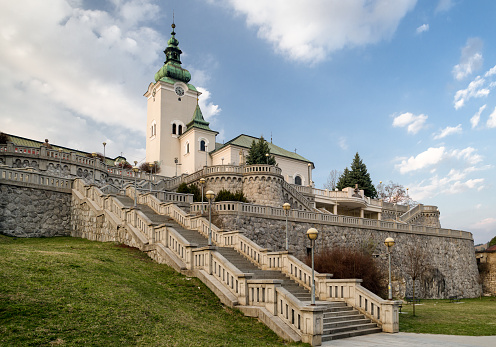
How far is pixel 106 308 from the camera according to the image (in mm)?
10586

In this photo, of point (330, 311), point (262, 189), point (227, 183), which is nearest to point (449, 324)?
point (330, 311)

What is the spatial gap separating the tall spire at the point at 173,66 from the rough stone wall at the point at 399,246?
43.0m

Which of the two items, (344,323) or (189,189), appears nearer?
(344,323)

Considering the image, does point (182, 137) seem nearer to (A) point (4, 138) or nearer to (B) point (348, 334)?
(A) point (4, 138)

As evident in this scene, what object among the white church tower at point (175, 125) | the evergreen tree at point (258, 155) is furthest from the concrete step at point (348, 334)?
the white church tower at point (175, 125)

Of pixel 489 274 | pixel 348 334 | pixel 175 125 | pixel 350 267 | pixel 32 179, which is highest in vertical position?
pixel 175 125

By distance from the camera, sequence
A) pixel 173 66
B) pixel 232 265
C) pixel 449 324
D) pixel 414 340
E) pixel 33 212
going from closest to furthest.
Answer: pixel 414 340 < pixel 232 265 < pixel 449 324 < pixel 33 212 < pixel 173 66

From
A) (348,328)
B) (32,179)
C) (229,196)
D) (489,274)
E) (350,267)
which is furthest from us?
(489,274)

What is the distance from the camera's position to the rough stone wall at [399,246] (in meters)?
30.0

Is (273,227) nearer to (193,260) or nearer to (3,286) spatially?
(193,260)

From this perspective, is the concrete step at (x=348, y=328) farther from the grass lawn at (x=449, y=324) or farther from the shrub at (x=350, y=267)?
the shrub at (x=350, y=267)

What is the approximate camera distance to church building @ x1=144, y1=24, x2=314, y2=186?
6153 cm

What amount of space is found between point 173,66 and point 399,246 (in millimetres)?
45987

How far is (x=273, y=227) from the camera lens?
1211 inches
